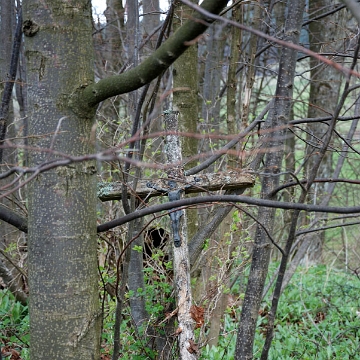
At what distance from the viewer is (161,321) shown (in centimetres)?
360

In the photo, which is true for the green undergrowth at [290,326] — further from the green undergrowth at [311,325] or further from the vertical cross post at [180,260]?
the vertical cross post at [180,260]

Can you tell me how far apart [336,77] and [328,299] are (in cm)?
496

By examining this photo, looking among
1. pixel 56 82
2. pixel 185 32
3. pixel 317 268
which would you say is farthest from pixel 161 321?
pixel 317 268

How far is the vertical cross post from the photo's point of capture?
10.3 ft

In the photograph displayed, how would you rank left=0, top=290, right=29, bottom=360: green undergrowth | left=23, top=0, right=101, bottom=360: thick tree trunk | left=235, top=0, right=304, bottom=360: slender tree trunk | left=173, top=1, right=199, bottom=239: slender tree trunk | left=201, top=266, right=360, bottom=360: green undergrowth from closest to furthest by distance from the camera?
1. left=23, top=0, right=101, bottom=360: thick tree trunk
2. left=235, top=0, right=304, bottom=360: slender tree trunk
3. left=173, top=1, right=199, bottom=239: slender tree trunk
4. left=0, top=290, right=29, bottom=360: green undergrowth
5. left=201, top=266, right=360, bottom=360: green undergrowth

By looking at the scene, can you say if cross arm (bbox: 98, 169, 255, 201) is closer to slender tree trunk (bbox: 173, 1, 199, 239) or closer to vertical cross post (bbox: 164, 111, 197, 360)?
vertical cross post (bbox: 164, 111, 197, 360)

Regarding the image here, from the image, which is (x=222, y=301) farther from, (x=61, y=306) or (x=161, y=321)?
(x=61, y=306)

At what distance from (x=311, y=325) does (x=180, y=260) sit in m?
4.01

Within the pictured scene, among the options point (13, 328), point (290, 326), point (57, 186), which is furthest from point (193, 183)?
point (290, 326)

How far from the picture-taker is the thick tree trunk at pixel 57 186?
78.0 inches

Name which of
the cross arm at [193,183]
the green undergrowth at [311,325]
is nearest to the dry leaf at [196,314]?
the cross arm at [193,183]

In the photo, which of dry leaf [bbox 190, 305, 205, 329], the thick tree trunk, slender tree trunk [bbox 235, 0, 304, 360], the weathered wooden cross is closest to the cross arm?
the weathered wooden cross

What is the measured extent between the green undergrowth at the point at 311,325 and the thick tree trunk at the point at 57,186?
2.98 metres

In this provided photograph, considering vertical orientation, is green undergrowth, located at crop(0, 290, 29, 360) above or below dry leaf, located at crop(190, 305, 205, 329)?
below
